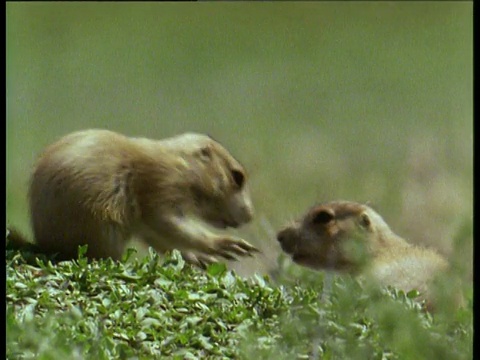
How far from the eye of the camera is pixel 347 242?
6668mm

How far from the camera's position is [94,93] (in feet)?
21.7

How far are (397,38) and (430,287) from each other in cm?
159

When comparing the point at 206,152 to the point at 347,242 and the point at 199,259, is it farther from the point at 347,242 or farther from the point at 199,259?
the point at 347,242

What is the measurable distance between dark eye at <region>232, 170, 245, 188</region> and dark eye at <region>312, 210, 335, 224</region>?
0.43 meters

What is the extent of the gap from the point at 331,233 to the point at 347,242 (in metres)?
0.11

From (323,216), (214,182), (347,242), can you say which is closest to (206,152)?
(214,182)

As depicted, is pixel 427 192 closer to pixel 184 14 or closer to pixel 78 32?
pixel 184 14

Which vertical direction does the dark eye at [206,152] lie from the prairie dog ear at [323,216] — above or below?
above

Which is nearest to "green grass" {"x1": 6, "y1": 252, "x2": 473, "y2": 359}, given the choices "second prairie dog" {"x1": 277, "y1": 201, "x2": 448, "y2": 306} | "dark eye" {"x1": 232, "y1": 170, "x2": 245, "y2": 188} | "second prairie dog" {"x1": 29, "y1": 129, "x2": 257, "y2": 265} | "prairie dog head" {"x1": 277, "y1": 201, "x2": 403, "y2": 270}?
"second prairie dog" {"x1": 29, "y1": 129, "x2": 257, "y2": 265}

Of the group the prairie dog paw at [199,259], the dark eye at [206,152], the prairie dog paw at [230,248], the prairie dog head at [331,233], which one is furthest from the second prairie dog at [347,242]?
the dark eye at [206,152]

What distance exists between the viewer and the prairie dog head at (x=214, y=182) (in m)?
6.61

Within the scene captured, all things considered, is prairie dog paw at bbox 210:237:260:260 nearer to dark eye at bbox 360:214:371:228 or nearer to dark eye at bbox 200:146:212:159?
dark eye at bbox 200:146:212:159

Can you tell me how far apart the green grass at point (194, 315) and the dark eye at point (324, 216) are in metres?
0.52

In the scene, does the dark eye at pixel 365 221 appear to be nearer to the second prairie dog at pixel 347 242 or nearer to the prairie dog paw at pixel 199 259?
the second prairie dog at pixel 347 242
